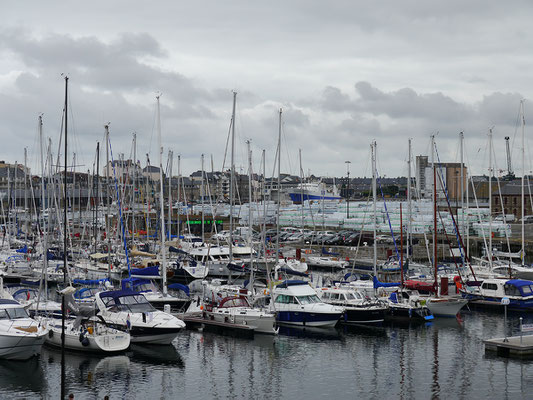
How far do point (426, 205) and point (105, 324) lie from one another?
85826 mm

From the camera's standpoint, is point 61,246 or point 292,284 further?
point 61,246

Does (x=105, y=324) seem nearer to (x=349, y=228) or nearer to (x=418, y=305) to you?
(x=418, y=305)

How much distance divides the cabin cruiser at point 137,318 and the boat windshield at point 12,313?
411 cm

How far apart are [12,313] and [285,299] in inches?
658

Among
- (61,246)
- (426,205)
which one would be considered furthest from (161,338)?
(426,205)

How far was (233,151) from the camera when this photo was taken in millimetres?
52219

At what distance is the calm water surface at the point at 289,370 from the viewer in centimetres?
3078

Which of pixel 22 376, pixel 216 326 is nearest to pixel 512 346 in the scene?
pixel 216 326

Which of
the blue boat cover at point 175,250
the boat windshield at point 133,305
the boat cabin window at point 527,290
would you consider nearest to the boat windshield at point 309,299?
the boat windshield at point 133,305

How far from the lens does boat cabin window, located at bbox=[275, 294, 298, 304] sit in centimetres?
4409

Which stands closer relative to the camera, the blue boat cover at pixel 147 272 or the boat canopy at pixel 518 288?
the boat canopy at pixel 518 288

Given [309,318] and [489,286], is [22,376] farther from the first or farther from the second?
[489,286]

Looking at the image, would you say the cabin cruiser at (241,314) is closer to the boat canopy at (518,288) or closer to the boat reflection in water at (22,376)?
the boat reflection in water at (22,376)

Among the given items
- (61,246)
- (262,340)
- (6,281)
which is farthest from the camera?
(61,246)
